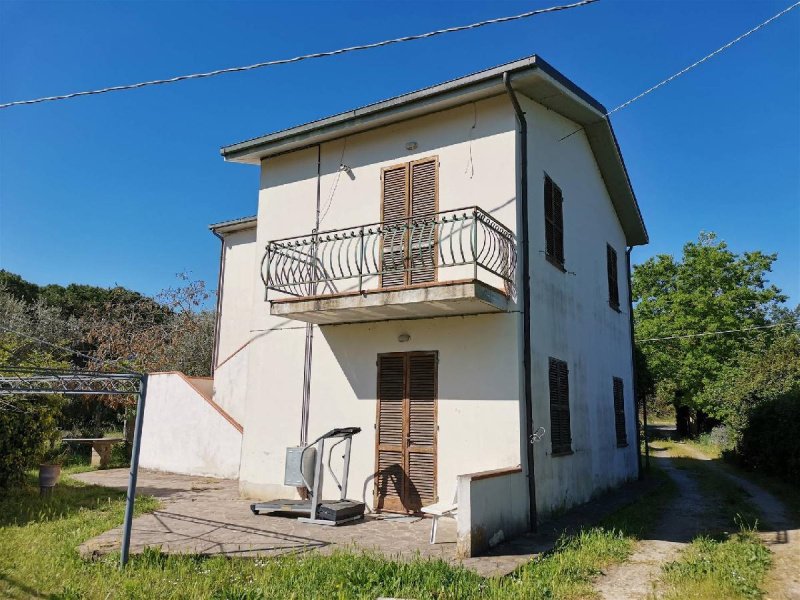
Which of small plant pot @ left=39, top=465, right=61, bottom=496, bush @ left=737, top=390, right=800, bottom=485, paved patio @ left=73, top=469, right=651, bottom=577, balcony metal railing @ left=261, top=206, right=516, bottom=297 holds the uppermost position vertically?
balcony metal railing @ left=261, top=206, right=516, bottom=297

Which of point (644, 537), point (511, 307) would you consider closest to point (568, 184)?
point (511, 307)

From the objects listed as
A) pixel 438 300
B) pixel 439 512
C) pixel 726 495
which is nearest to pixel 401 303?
pixel 438 300

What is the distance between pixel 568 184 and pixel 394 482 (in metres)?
6.69

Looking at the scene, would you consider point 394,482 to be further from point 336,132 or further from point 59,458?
point 59,458

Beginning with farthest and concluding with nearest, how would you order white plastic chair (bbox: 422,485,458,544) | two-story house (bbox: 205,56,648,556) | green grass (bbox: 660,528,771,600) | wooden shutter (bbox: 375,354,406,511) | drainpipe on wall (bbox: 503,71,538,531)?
wooden shutter (bbox: 375,354,406,511), two-story house (bbox: 205,56,648,556), drainpipe on wall (bbox: 503,71,538,531), white plastic chair (bbox: 422,485,458,544), green grass (bbox: 660,528,771,600)

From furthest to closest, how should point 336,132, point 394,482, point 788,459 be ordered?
point 788,459, point 336,132, point 394,482

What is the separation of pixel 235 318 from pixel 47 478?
6.24 metres

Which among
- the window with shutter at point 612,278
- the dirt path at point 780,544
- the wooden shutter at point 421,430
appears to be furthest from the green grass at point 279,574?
the window with shutter at point 612,278

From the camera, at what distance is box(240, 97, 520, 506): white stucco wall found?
28.0 feet

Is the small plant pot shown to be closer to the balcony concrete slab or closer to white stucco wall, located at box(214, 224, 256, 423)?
white stucco wall, located at box(214, 224, 256, 423)

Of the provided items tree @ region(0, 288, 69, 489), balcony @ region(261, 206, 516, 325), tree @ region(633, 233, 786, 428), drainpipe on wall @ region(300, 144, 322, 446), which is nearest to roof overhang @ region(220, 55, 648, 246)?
balcony @ region(261, 206, 516, 325)

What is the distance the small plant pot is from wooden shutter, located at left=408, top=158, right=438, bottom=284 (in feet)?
23.3

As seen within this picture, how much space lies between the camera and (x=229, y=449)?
13.2 m

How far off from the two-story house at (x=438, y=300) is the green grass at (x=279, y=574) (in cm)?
115
